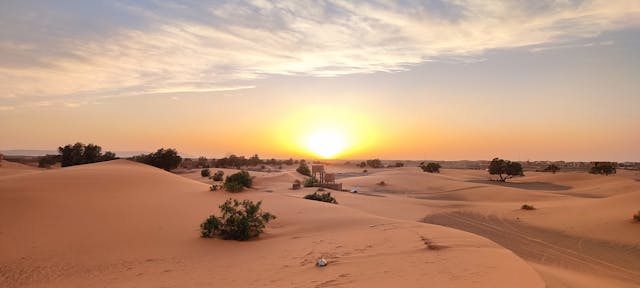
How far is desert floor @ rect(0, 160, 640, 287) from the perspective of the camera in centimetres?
804

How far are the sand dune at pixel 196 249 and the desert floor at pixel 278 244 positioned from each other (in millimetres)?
35

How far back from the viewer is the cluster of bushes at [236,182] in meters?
22.1

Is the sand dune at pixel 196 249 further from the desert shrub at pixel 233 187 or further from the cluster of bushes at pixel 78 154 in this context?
the cluster of bushes at pixel 78 154

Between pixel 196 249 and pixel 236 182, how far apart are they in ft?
40.8

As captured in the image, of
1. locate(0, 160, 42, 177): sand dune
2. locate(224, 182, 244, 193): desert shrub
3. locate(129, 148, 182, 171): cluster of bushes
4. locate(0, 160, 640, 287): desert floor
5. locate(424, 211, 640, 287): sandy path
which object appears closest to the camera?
locate(0, 160, 640, 287): desert floor

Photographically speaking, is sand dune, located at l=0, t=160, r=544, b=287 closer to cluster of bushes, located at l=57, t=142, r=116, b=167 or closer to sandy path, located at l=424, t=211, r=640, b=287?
sandy path, located at l=424, t=211, r=640, b=287

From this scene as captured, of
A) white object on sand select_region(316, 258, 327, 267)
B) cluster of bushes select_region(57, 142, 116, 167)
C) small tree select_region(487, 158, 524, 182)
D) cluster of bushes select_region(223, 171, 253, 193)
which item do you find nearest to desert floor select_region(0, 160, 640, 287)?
white object on sand select_region(316, 258, 327, 267)

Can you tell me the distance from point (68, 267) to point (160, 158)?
36327 millimetres

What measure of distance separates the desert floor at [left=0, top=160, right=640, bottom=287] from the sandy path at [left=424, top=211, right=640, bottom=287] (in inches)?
1.9

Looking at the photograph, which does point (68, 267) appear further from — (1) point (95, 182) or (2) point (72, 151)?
(2) point (72, 151)

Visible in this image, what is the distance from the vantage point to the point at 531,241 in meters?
15.2

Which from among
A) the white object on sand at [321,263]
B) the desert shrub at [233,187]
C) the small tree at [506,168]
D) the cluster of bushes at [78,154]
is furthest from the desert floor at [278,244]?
the small tree at [506,168]

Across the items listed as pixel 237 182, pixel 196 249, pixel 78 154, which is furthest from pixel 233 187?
pixel 78 154

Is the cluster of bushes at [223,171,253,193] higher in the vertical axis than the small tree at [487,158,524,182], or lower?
lower
